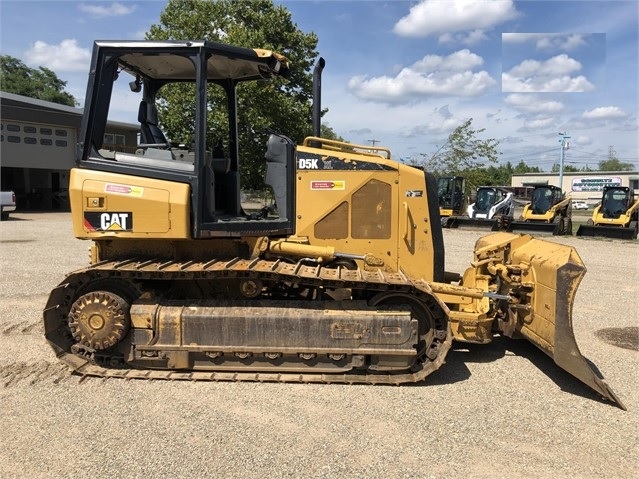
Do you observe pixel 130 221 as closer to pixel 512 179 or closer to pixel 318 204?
pixel 318 204

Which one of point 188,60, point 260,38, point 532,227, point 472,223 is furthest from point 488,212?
point 188,60

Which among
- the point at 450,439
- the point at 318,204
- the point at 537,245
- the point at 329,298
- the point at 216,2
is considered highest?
the point at 216,2

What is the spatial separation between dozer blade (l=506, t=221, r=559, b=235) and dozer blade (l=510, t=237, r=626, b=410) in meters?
18.6

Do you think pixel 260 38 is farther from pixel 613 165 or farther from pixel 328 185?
pixel 613 165

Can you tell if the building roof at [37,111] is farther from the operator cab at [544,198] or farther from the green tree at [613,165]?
the green tree at [613,165]

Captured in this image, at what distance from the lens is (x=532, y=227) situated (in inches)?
896

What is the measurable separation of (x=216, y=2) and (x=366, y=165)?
24998 millimetres

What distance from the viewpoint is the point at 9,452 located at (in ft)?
11.4

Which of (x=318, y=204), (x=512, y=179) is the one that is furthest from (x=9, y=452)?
(x=512, y=179)

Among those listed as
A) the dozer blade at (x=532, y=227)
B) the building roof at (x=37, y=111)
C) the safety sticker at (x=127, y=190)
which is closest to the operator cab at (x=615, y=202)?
the dozer blade at (x=532, y=227)

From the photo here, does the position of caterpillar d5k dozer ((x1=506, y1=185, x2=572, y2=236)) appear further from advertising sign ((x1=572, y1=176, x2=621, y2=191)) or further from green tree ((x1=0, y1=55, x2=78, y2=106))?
green tree ((x1=0, y1=55, x2=78, y2=106))

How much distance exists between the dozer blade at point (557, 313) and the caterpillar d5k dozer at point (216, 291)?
0.5 inches

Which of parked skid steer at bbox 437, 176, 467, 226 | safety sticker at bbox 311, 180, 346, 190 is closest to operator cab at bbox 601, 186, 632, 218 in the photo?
parked skid steer at bbox 437, 176, 467, 226

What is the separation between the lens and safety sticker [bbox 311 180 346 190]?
5.60 metres
